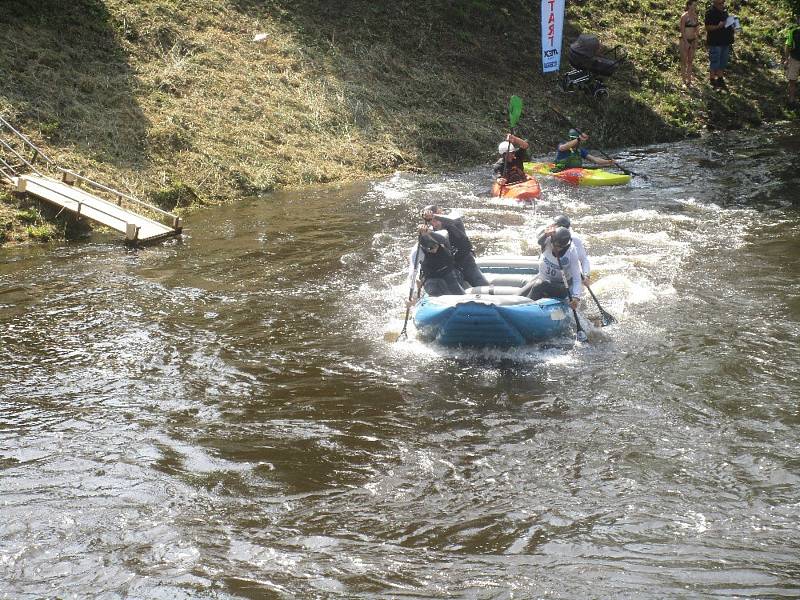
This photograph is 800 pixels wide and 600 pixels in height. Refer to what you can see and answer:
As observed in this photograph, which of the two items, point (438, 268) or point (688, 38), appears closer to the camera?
point (438, 268)

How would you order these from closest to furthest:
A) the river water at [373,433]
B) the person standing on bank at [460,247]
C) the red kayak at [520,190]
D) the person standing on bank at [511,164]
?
the river water at [373,433], the person standing on bank at [460,247], the red kayak at [520,190], the person standing on bank at [511,164]

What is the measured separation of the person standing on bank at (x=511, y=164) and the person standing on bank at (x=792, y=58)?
9328 mm

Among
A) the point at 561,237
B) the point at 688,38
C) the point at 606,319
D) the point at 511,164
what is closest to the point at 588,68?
the point at 688,38

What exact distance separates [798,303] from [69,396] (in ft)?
26.6

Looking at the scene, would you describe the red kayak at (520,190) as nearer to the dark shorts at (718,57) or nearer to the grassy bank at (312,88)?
the grassy bank at (312,88)

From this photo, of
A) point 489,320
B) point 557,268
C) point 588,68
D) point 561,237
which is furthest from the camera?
point 588,68

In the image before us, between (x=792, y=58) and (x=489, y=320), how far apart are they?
16.6 meters

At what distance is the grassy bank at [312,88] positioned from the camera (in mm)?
16672

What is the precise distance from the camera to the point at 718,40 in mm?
23234

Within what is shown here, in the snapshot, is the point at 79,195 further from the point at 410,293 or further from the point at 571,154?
the point at 571,154

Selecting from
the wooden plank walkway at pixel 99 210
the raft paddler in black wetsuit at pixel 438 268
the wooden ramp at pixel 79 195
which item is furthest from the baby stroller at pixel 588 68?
the raft paddler in black wetsuit at pixel 438 268

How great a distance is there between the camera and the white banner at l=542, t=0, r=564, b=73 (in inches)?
798

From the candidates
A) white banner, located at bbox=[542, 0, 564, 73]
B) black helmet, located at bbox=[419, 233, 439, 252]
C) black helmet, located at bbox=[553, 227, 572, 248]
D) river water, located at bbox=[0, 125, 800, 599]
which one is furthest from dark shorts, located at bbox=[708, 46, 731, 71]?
black helmet, located at bbox=[419, 233, 439, 252]

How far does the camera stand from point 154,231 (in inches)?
554
